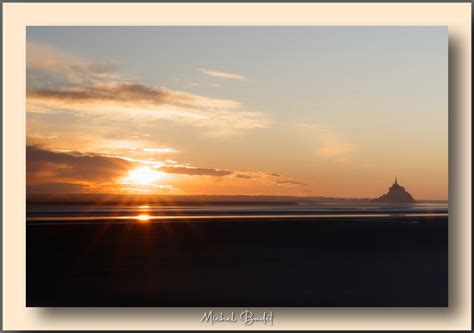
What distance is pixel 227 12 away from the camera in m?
10.2

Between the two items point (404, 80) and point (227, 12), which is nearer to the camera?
point (227, 12)

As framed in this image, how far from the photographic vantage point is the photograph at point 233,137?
34.8ft

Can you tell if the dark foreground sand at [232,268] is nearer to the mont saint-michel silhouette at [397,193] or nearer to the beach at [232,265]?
the beach at [232,265]

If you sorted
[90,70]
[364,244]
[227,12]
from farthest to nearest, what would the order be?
[364,244]
[90,70]
[227,12]

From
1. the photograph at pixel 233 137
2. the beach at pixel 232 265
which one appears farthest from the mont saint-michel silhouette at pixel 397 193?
the beach at pixel 232 265

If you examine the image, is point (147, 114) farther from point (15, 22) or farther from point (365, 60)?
point (365, 60)

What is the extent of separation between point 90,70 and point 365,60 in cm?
474

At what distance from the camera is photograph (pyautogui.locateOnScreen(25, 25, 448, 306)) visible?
1059cm

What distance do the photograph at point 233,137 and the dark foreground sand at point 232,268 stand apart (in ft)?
0.16

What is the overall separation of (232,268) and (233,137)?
2.46m

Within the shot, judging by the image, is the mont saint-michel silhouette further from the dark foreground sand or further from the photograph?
the dark foreground sand

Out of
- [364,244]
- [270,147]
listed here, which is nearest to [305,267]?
[270,147]

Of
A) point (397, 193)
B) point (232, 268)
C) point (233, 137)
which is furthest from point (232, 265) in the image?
point (397, 193)

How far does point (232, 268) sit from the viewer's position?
12172 mm
